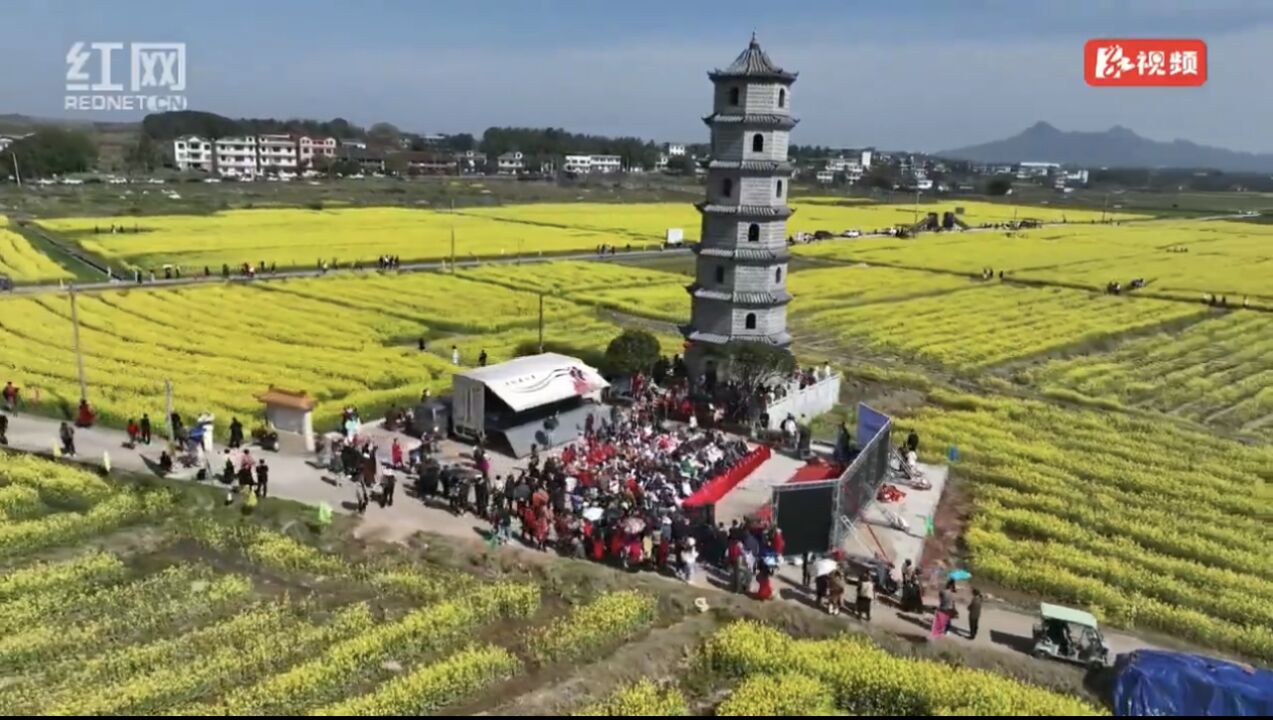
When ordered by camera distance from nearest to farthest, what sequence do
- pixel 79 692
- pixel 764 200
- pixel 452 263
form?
pixel 79 692, pixel 764 200, pixel 452 263

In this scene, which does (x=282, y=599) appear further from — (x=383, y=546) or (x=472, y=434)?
(x=472, y=434)

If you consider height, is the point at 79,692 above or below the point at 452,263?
below

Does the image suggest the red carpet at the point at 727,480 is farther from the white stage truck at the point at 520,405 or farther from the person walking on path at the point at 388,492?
the person walking on path at the point at 388,492

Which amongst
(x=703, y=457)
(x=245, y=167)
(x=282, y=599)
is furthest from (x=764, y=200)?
(x=245, y=167)

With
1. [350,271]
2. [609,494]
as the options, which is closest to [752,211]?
[609,494]

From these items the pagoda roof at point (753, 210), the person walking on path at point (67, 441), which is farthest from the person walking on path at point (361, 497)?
the pagoda roof at point (753, 210)

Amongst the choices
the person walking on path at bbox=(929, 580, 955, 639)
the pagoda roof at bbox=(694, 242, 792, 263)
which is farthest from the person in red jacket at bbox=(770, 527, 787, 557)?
the pagoda roof at bbox=(694, 242, 792, 263)

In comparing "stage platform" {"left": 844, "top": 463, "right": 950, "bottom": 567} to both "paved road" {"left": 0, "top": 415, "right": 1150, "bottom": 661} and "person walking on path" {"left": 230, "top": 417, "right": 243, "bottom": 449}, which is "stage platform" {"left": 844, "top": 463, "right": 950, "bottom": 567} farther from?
"person walking on path" {"left": 230, "top": 417, "right": 243, "bottom": 449}
